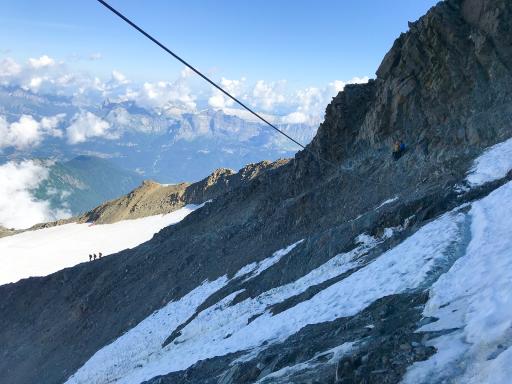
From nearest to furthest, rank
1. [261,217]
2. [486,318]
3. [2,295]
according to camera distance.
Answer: [486,318], [261,217], [2,295]

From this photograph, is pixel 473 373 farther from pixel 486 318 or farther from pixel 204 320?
pixel 204 320

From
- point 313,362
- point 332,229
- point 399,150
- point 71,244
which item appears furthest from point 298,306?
point 71,244

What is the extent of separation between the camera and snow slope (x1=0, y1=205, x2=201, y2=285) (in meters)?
90.9

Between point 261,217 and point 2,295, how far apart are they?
33005 mm

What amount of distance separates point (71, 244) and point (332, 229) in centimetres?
8612

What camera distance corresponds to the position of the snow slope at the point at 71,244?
298 feet

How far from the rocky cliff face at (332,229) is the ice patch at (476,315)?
475 mm

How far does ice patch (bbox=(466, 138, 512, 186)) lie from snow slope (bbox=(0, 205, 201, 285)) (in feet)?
243

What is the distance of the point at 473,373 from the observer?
7.51 metres

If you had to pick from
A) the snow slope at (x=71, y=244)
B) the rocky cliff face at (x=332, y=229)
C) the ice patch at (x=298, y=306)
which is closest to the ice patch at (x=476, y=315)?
the rocky cliff face at (x=332, y=229)

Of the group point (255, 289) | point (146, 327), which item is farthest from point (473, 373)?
point (146, 327)

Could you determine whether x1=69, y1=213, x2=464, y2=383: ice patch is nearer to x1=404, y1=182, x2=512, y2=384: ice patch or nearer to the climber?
x1=404, y1=182, x2=512, y2=384: ice patch

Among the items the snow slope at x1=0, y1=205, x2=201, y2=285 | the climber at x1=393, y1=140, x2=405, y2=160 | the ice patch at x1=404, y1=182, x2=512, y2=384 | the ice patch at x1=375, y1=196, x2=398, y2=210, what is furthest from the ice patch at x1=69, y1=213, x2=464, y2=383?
the snow slope at x1=0, y1=205, x2=201, y2=285

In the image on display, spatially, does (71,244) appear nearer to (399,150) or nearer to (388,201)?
(399,150)
